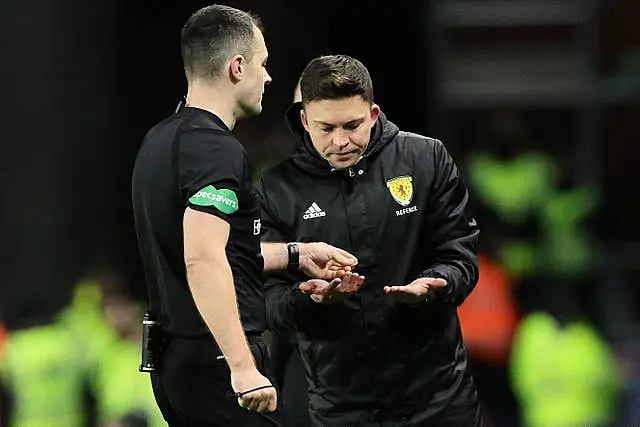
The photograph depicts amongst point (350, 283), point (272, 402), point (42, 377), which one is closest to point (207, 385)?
point (272, 402)

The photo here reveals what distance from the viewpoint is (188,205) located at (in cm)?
388

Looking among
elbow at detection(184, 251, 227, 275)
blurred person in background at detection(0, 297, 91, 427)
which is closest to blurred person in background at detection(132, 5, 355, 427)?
elbow at detection(184, 251, 227, 275)

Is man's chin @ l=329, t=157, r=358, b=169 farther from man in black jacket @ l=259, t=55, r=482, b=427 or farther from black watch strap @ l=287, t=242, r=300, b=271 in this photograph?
black watch strap @ l=287, t=242, r=300, b=271

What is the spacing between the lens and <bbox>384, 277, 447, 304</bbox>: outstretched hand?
418cm

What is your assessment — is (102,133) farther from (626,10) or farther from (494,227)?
(626,10)

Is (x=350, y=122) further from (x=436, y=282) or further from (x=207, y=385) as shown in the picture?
(x=207, y=385)

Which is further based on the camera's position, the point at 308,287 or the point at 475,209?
the point at 475,209

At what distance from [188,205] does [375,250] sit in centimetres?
74

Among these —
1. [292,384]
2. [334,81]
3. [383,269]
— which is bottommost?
[292,384]

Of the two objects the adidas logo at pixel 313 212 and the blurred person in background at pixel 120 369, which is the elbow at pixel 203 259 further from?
the blurred person in background at pixel 120 369

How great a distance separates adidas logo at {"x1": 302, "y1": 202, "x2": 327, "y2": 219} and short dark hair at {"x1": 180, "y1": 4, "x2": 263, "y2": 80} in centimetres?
53

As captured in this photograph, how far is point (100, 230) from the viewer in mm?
9711

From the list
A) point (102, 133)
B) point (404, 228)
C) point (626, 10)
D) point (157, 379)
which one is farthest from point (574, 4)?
point (157, 379)

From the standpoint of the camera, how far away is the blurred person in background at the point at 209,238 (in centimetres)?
386
